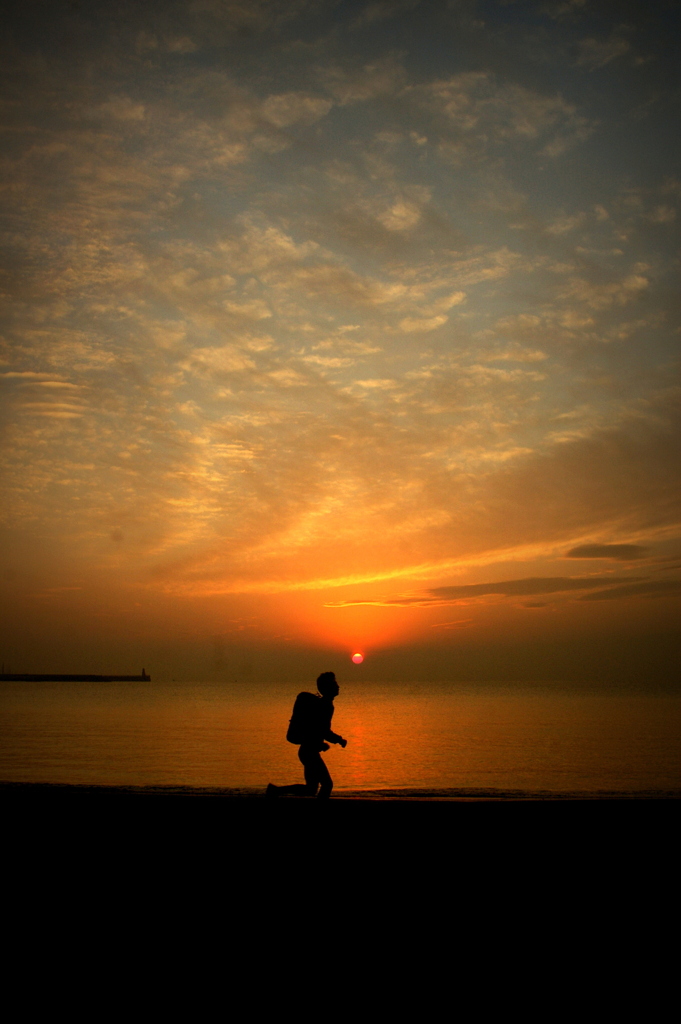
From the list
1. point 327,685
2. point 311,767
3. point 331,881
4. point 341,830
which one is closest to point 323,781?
point 311,767

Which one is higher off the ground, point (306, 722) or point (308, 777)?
point (306, 722)

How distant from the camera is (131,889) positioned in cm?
643

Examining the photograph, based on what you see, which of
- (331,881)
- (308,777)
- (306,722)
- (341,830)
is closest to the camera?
(331,881)

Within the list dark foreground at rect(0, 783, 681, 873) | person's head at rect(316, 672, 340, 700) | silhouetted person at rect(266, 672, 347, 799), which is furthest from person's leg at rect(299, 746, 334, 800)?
person's head at rect(316, 672, 340, 700)

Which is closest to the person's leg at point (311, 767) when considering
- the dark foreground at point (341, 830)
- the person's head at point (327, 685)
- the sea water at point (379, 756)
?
the dark foreground at point (341, 830)

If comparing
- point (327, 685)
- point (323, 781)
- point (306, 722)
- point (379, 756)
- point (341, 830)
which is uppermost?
point (327, 685)

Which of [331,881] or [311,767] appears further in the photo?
[311,767]

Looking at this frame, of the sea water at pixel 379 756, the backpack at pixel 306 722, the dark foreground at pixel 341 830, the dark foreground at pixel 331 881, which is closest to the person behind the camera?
the dark foreground at pixel 331 881

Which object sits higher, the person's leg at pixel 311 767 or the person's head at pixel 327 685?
the person's head at pixel 327 685

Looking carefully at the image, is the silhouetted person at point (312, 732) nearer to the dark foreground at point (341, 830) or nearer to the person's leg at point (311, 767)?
the person's leg at point (311, 767)

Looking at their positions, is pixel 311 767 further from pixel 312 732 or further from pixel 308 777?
pixel 312 732

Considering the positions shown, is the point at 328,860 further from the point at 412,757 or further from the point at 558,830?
the point at 412,757

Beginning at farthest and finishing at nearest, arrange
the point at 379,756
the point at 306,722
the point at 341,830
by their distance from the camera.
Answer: the point at 379,756 < the point at 306,722 < the point at 341,830

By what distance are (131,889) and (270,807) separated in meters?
4.07
